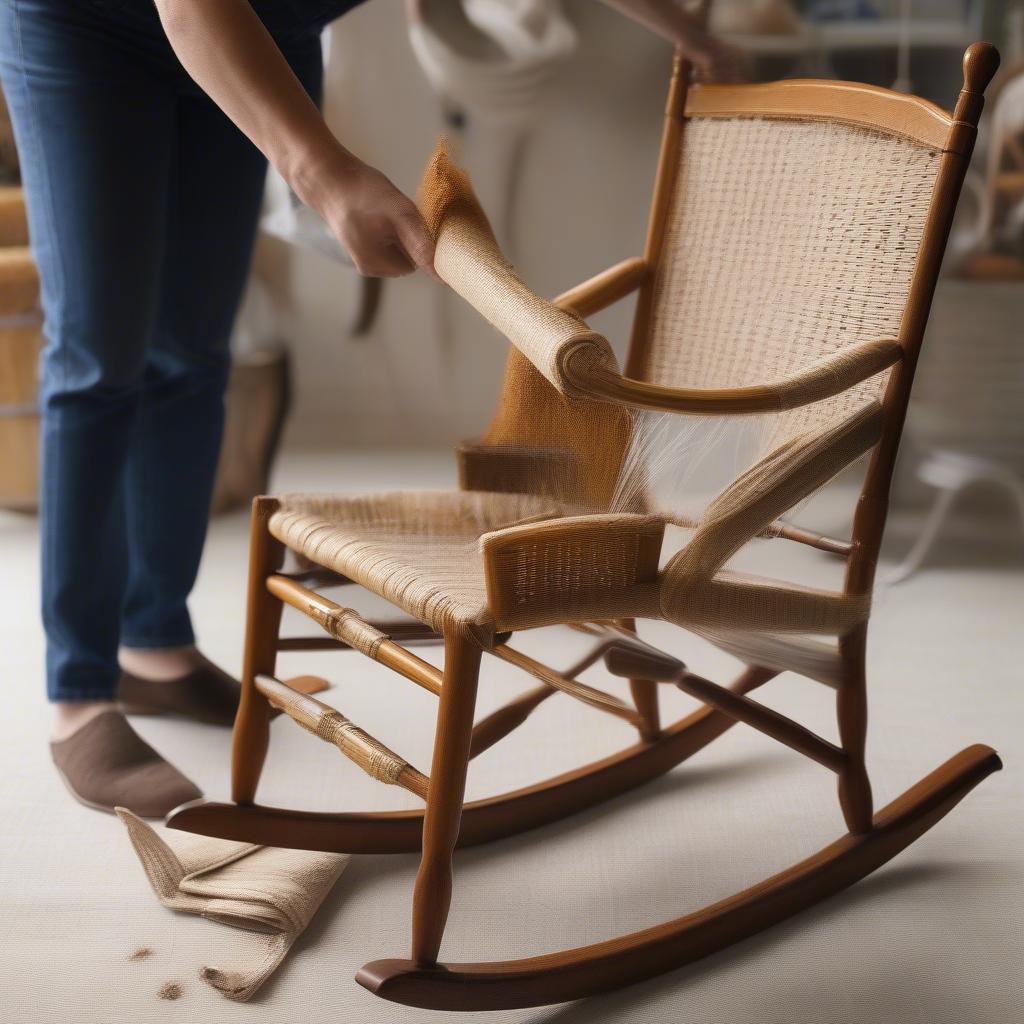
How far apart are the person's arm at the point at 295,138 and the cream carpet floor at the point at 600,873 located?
0.60m

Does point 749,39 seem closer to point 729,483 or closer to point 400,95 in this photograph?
point 400,95

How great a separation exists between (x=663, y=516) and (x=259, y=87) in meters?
0.46

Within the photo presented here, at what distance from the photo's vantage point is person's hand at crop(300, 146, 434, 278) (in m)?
0.96

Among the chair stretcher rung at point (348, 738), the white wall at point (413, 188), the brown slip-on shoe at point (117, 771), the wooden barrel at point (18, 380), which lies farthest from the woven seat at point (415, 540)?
the white wall at point (413, 188)

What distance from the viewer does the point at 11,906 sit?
1.22m

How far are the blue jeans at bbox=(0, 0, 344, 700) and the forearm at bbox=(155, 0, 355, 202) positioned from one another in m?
0.32

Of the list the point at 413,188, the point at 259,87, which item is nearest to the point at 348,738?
the point at 259,87

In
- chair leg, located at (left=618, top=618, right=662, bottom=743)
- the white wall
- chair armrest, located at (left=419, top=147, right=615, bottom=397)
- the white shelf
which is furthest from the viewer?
the white wall

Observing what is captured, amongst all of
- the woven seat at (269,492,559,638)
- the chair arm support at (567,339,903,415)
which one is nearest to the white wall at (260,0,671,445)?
the woven seat at (269,492,559,638)

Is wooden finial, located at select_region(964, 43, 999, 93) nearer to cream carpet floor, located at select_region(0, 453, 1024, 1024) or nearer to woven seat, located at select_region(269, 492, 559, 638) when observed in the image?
woven seat, located at select_region(269, 492, 559, 638)

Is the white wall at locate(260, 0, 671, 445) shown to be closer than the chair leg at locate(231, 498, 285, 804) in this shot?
No

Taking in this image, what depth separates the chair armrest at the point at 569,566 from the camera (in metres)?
0.96

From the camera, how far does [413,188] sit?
2.91 m

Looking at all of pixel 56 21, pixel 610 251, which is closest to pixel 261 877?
pixel 56 21
